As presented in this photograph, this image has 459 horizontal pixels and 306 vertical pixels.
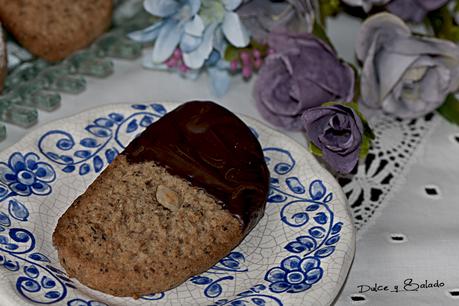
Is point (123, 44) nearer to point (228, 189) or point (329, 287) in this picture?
point (228, 189)

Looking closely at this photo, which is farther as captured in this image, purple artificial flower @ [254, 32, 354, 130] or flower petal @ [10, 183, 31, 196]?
purple artificial flower @ [254, 32, 354, 130]

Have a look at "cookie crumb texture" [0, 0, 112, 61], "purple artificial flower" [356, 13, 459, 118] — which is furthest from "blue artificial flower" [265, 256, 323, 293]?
"cookie crumb texture" [0, 0, 112, 61]

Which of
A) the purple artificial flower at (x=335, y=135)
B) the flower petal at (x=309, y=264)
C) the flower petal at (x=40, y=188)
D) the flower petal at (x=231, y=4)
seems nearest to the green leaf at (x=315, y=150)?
the purple artificial flower at (x=335, y=135)

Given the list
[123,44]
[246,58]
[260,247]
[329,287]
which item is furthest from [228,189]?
[123,44]

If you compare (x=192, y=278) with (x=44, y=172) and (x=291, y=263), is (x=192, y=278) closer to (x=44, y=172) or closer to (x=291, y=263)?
(x=291, y=263)

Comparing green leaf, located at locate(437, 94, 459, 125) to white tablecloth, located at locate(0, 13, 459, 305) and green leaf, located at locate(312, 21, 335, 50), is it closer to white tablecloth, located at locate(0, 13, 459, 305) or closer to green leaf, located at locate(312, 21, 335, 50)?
white tablecloth, located at locate(0, 13, 459, 305)

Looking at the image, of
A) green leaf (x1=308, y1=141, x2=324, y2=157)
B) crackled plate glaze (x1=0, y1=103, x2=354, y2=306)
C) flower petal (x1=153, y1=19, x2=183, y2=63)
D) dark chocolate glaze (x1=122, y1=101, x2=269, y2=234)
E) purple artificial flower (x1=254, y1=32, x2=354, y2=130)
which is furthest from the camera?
flower petal (x1=153, y1=19, x2=183, y2=63)

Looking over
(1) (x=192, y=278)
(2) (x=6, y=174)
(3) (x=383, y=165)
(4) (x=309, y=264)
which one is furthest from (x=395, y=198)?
(2) (x=6, y=174)
